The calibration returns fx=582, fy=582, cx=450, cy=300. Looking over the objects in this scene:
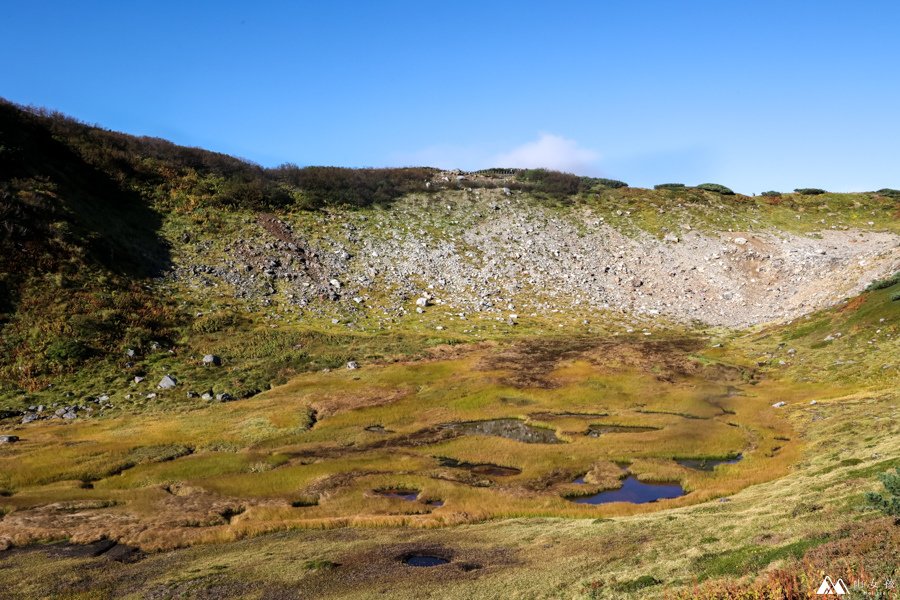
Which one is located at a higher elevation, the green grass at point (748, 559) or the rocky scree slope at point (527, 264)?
the rocky scree slope at point (527, 264)

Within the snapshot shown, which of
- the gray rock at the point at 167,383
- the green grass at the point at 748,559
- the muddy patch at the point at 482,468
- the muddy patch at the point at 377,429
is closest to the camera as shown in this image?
the green grass at the point at 748,559

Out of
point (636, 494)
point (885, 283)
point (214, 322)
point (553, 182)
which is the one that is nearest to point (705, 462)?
point (636, 494)

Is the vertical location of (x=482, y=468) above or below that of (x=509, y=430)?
below

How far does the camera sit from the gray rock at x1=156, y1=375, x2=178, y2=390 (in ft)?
175

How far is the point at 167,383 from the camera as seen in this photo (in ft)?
176

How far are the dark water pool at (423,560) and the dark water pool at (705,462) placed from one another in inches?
794

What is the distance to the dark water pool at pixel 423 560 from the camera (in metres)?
22.3

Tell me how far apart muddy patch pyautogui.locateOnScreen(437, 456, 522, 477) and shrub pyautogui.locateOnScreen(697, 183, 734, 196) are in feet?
349

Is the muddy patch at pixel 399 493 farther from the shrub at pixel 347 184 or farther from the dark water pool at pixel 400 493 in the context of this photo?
the shrub at pixel 347 184

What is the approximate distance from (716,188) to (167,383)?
115m

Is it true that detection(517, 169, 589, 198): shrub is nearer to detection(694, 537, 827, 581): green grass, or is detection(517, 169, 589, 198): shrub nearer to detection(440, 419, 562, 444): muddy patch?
detection(440, 419, 562, 444): muddy patch

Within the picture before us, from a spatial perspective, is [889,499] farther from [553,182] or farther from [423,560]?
[553,182]

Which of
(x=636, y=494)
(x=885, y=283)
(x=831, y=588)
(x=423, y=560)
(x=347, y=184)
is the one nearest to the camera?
(x=831, y=588)

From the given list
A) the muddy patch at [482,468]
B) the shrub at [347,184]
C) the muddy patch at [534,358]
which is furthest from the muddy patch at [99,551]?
the shrub at [347,184]
